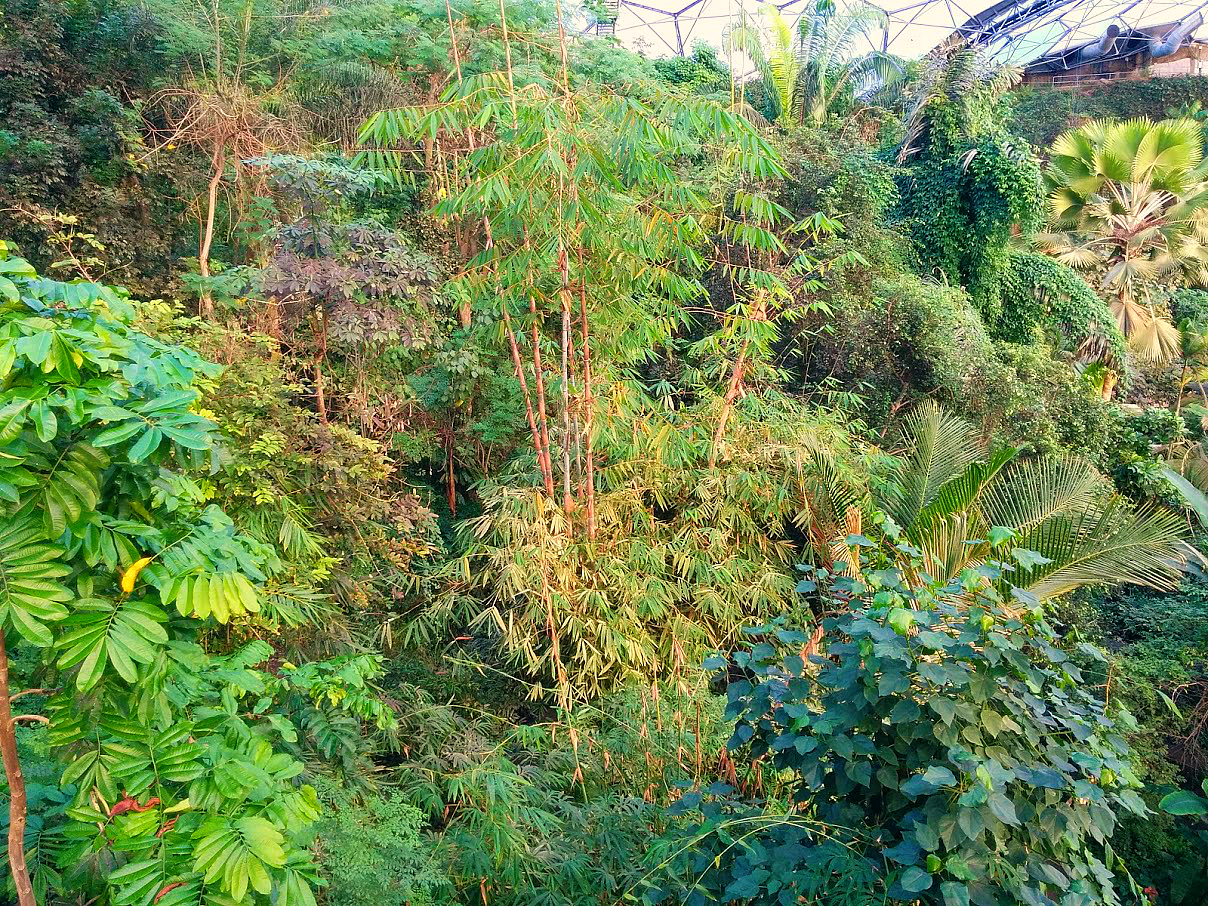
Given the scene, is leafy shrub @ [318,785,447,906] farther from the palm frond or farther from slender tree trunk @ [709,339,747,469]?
the palm frond

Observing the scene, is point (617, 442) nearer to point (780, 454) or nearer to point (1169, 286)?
point (780, 454)

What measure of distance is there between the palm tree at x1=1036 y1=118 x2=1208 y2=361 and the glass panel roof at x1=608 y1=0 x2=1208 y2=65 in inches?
228

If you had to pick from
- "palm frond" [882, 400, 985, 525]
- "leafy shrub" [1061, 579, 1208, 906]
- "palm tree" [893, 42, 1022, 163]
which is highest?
"palm tree" [893, 42, 1022, 163]

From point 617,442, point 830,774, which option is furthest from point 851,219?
point 830,774

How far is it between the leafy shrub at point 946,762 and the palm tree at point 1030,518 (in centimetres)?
222

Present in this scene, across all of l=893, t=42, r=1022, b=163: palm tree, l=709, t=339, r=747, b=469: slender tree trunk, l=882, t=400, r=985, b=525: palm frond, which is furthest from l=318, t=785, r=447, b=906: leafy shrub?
l=893, t=42, r=1022, b=163: palm tree

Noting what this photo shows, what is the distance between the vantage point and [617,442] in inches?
176

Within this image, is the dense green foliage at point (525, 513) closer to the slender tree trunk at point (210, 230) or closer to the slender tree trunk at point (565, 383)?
the slender tree trunk at point (565, 383)

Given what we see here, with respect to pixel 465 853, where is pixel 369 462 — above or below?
above

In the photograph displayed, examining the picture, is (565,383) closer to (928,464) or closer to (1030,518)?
(928,464)

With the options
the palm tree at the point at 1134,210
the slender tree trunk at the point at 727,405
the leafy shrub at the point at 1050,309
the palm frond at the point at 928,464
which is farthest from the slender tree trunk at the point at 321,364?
the palm tree at the point at 1134,210

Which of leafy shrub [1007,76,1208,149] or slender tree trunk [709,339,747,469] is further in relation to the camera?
leafy shrub [1007,76,1208,149]

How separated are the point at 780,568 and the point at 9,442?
179 inches

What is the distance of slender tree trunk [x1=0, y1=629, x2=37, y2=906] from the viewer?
1.23 m
